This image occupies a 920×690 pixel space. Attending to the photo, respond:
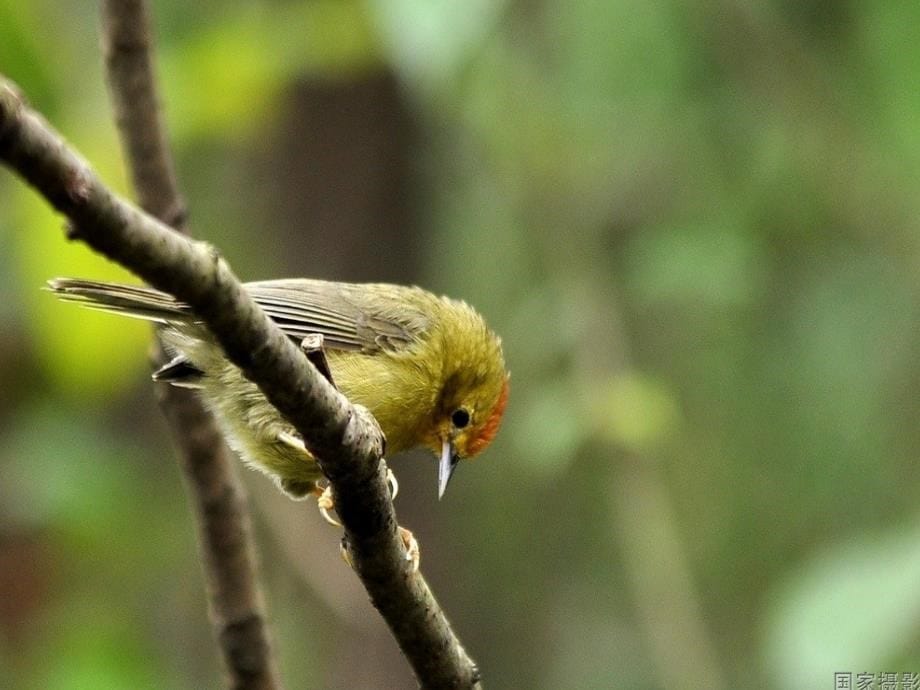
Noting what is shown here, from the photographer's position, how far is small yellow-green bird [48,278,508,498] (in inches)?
148

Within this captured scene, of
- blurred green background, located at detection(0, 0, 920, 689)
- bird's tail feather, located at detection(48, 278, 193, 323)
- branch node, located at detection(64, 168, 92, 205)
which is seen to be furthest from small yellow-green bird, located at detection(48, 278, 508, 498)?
branch node, located at detection(64, 168, 92, 205)

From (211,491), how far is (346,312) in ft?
3.00

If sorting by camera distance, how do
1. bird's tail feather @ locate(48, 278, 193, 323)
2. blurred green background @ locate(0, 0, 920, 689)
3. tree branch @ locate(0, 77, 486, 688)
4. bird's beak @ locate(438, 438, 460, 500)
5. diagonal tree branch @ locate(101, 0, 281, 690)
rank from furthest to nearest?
1. blurred green background @ locate(0, 0, 920, 689)
2. bird's beak @ locate(438, 438, 460, 500)
3. diagonal tree branch @ locate(101, 0, 281, 690)
4. bird's tail feather @ locate(48, 278, 193, 323)
5. tree branch @ locate(0, 77, 486, 688)

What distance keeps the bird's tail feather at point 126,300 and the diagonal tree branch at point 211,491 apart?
0.24m

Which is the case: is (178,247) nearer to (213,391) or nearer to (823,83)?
(213,391)

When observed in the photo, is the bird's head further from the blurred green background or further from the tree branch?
the tree branch

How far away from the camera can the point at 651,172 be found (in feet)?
19.8

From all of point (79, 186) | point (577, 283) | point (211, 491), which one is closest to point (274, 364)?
point (79, 186)

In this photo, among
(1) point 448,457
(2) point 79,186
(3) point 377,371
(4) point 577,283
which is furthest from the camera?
(4) point 577,283

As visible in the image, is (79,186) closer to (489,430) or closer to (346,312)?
(346,312)

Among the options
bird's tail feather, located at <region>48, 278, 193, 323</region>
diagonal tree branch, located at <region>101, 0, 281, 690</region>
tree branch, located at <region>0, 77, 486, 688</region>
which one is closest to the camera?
tree branch, located at <region>0, 77, 486, 688</region>

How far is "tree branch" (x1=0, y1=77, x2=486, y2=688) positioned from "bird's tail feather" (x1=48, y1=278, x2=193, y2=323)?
41.7 inches

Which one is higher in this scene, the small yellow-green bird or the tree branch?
the small yellow-green bird

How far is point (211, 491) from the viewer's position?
3625 millimetres
